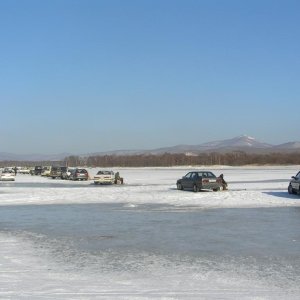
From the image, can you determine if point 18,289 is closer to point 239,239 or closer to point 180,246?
point 180,246

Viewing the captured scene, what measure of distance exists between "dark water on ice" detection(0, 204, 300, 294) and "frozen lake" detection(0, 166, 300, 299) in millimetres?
20

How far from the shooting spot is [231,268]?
33.0 feet

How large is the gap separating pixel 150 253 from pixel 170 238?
2.57 m

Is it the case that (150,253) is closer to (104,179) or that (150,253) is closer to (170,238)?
(170,238)

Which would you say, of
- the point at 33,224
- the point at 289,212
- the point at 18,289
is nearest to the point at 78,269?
the point at 18,289

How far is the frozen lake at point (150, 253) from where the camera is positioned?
27.1 ft

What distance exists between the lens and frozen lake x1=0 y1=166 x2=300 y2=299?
8273mm

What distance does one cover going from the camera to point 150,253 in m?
Result: 11.9

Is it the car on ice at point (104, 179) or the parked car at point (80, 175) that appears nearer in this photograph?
the car on ice at point (104, 179)

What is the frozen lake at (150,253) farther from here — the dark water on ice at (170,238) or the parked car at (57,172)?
the parked car at (57,172)

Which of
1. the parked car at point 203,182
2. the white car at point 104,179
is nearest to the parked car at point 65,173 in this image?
the white car at point 104,179

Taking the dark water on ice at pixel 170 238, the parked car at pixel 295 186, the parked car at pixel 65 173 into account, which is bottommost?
the dark water on ice at pixel 170 238

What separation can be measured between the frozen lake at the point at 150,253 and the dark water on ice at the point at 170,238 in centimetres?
A: 2

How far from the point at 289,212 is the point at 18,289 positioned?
1572 cm
